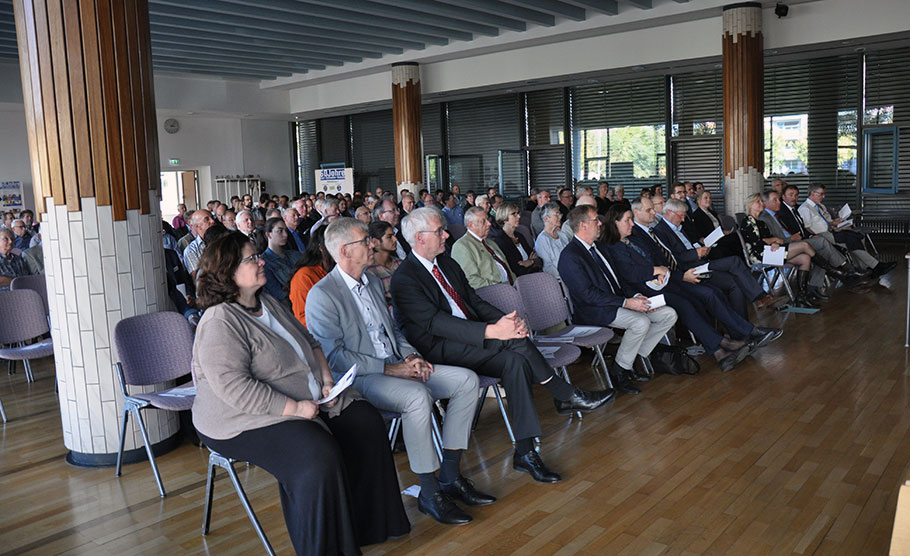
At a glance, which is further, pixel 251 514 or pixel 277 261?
pixel 277 261

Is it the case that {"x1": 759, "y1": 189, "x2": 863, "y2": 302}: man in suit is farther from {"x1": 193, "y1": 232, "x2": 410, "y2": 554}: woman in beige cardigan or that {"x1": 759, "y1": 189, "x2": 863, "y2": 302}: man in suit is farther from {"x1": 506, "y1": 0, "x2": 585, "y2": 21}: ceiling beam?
{"x1": 193, "y1": 232, "x2": 410, "y2": 554}: woman in beige cardigan

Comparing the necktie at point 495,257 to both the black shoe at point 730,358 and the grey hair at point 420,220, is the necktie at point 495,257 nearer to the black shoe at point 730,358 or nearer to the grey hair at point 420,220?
the grey hair at point 420,220

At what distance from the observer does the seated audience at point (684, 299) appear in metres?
5.73

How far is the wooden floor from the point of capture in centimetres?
320

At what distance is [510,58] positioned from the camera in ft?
49.5

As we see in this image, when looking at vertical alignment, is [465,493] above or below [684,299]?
below

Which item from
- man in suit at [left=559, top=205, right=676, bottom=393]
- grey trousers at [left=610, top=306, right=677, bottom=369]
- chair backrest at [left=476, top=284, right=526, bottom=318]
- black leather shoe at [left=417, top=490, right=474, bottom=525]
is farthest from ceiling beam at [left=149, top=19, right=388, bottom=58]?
black leather shoe at [left=417, top=490, right=474, bottom=525]

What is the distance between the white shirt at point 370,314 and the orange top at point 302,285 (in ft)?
2.23

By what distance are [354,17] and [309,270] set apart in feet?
26.8

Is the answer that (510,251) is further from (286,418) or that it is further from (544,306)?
(286,418)

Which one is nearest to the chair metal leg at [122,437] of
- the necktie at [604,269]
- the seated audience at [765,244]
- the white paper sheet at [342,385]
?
the white paper sheet at [342,385]

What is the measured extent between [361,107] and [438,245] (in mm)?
15477

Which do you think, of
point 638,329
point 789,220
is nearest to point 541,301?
point 638,329

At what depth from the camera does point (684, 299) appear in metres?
5.80
